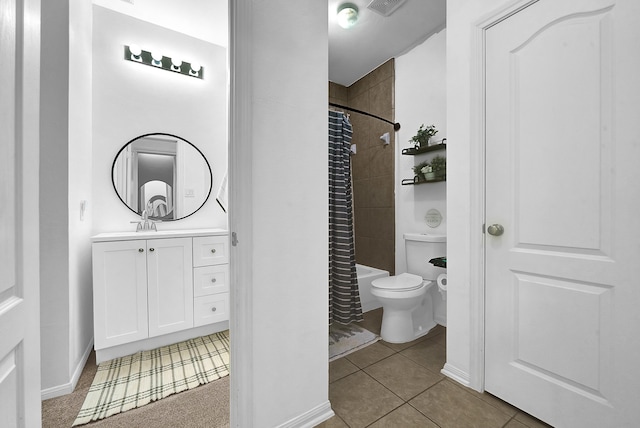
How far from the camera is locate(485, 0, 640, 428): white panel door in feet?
3.35

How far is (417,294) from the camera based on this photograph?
1969mm

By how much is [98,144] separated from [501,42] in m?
2.95

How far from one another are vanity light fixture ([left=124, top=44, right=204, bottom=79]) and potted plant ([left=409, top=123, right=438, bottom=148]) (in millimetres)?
2195

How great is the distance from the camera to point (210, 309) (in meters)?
2.17

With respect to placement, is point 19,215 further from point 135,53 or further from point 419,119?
point 419,119

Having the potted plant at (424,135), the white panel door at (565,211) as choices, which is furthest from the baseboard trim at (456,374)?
the potted plant at (424,135)

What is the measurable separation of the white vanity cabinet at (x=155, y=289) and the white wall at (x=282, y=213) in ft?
4.05

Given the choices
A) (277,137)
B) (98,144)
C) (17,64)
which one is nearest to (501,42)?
(277,137)

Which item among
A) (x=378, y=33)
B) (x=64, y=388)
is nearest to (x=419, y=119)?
(x=378, y=33)

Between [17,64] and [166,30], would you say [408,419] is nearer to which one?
[17,64]

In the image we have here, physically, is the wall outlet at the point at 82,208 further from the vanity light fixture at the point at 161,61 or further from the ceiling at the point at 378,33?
the ceiling at the point at 378,33

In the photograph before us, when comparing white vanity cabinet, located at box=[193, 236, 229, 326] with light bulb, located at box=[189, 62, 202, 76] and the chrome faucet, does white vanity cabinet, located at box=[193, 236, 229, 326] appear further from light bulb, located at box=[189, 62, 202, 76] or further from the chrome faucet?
light bulb, located at box=[189, 62, 202, 76]

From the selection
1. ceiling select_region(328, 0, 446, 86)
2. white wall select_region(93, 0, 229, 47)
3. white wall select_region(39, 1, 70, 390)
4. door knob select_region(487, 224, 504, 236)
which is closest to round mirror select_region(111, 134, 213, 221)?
white wall select_region(39, 1, 70, 390)

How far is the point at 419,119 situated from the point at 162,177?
100 inches
